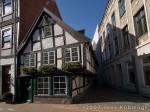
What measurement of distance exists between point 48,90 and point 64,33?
480cm

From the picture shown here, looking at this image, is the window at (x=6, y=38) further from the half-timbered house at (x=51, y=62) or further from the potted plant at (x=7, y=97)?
the potted plant at (x=7, y=97)

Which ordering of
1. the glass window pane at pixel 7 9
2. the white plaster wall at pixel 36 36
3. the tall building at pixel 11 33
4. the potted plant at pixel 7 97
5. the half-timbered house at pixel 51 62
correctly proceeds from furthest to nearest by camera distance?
1. the glass window pane at pixel 7 9
2. the tall building at pixel 11 33
3. the white plaster wall at pixel 36 36
4. the potted plant at pixel 7 97
5. the half-timbered house at pixel 51 62

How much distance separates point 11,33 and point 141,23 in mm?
12113

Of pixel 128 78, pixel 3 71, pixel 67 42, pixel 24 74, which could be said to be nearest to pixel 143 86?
pixel 128 78

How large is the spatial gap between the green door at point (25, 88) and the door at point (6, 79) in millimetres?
1754

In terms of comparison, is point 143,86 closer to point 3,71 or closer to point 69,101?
point 69,101

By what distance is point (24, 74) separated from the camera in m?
14.3

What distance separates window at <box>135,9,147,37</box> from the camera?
12.1 meters

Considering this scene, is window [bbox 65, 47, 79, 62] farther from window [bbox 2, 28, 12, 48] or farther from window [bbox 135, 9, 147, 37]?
window [bbox 2, 28, 12, 48]

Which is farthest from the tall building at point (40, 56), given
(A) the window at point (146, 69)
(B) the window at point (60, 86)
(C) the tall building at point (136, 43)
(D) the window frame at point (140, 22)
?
(A) the window at point (146, 69)

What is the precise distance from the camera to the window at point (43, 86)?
12.9m

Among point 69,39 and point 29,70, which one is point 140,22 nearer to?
point 69,39

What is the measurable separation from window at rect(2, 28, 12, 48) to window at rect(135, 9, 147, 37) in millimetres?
12088

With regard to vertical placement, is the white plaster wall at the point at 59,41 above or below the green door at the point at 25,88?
above
